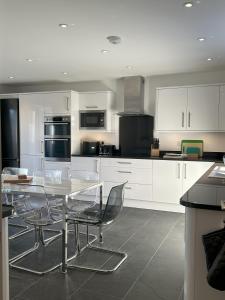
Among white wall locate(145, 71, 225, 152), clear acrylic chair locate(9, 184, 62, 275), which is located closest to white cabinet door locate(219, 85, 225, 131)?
white wall locate(145, 71, 225, 152)

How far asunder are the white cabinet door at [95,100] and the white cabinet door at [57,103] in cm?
30

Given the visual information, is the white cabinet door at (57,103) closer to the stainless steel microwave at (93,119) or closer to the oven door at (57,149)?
the stainless steel microwave at (93,119)

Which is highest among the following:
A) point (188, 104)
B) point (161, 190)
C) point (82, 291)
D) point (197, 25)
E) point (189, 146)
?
point (197, 25)

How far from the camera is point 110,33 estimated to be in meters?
3.12

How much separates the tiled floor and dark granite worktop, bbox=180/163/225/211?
3.00 feet

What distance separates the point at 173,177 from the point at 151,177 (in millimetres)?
378

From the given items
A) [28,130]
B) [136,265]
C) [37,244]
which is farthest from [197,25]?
[28,130]

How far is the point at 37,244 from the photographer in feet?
10.8

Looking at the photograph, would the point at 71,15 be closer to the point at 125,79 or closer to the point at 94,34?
the point at 94,34

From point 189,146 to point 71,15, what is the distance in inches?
130

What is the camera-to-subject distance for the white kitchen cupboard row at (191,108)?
186 inches

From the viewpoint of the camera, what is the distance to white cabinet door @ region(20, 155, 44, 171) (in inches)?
228

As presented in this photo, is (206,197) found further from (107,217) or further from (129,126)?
(129,126)

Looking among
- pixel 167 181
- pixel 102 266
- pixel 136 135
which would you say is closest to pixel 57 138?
pixel 136 135
